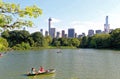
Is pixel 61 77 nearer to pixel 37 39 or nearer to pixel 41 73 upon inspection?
pixel 41 73

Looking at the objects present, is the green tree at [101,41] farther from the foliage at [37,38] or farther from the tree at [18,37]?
the tree at [18,37]

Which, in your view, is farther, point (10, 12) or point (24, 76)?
point (24, 76)

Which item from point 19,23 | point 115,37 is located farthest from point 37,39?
point 19,23

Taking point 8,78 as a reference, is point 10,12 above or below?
above

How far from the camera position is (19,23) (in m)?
8.10

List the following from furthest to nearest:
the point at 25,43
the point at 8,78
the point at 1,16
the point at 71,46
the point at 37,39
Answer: the point at 71,46, the point at 37,39, the point at 25,43, the point at 8,78, the point at 1,16

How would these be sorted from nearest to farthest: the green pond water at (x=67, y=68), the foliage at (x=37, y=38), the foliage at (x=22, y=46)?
the green pond water at (x=67, y=68)
the foliage at (x=22, y=46)
the foliage at (x=37, y=38)

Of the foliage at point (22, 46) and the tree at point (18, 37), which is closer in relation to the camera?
the foliage at point (22, 46)

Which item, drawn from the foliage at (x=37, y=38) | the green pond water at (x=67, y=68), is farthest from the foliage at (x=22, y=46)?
the green pond water at (x=67, y=68)

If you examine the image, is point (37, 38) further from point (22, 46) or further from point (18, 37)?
point (22, 46)

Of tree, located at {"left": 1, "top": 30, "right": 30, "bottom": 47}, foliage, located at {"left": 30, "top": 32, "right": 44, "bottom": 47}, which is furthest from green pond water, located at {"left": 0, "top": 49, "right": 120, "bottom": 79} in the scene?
foliage, located at {"left": 30, "top": 32, "right": 44, "bottom": 47}

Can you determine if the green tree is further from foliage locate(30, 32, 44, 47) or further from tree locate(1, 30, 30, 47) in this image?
tree locate(1, 30, 30, 47)

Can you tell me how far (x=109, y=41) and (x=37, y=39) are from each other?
38.8m

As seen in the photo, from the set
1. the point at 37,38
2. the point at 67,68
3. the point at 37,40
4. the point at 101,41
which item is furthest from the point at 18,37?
the point at 67,68
